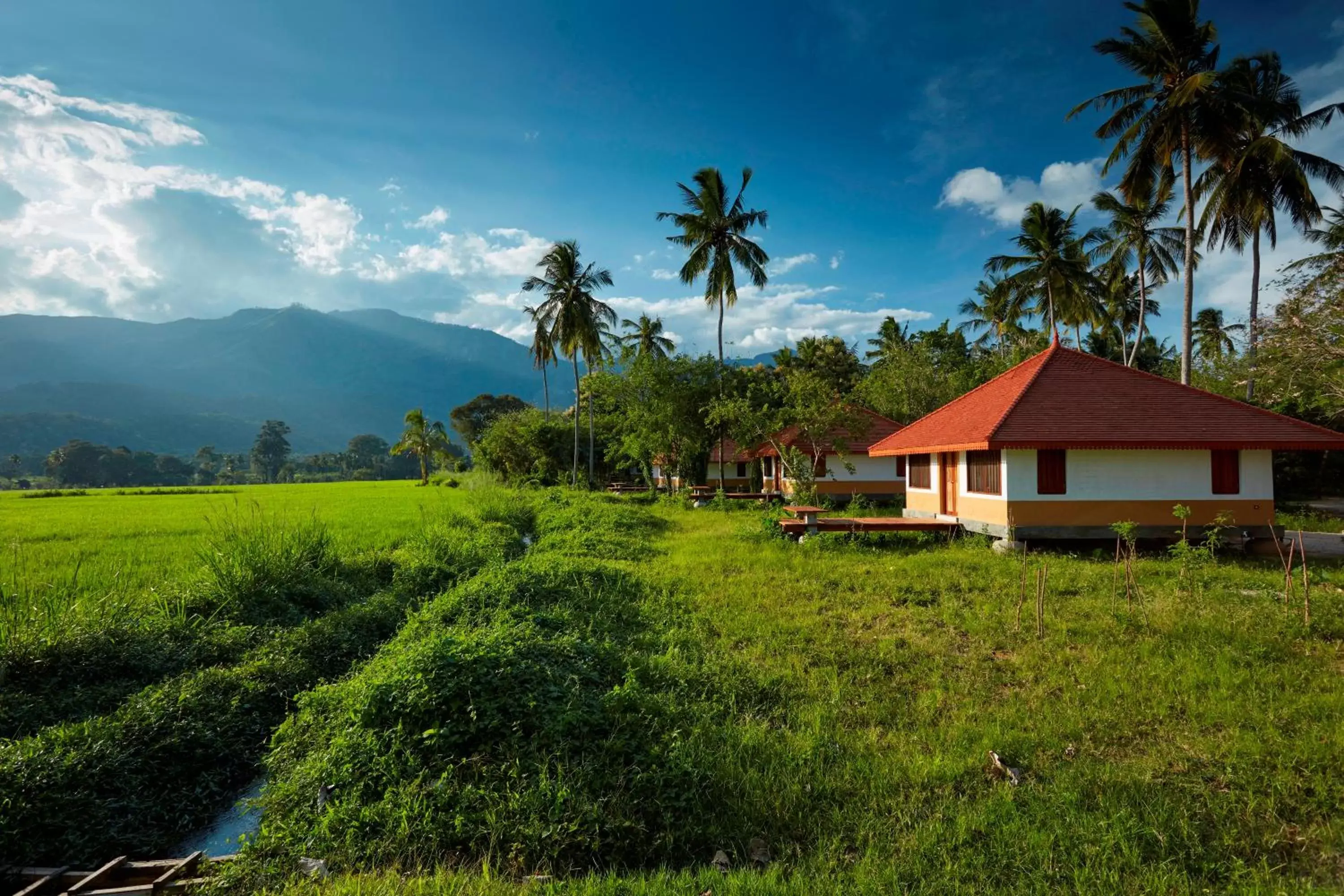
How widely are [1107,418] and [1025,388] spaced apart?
1.81m

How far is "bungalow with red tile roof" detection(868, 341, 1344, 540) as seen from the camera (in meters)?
12.4

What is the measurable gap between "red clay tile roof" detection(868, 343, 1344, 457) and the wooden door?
35.0 inches

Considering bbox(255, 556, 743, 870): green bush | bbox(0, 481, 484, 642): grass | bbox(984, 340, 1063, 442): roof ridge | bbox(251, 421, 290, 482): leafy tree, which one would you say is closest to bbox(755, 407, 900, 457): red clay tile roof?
bbox(984, 340, 1063, 442): roof ridge

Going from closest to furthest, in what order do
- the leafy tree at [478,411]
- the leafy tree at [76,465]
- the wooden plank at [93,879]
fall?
the wooden plank at [93,879]
the leafy tree at [478,411]
the leafy tree at [76,465]

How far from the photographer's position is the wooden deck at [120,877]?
3.18 meters

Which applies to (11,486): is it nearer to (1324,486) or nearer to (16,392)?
(1324,486)

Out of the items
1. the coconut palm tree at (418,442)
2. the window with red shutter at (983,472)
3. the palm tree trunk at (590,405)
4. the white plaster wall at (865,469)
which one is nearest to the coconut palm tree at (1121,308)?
the white plaster wall at (865,469)

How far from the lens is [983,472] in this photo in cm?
1415

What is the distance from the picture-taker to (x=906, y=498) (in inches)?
744

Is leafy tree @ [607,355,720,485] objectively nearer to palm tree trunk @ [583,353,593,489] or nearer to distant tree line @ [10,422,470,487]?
palm tree trunk @ [583,353,593,489]

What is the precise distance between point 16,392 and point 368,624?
218925mm

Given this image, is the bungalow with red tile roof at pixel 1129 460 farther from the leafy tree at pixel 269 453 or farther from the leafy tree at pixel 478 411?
the leafy tree at pixel 269 453

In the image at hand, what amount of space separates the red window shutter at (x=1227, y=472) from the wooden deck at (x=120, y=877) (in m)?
17.6

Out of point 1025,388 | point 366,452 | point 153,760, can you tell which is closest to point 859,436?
point 1025,388
